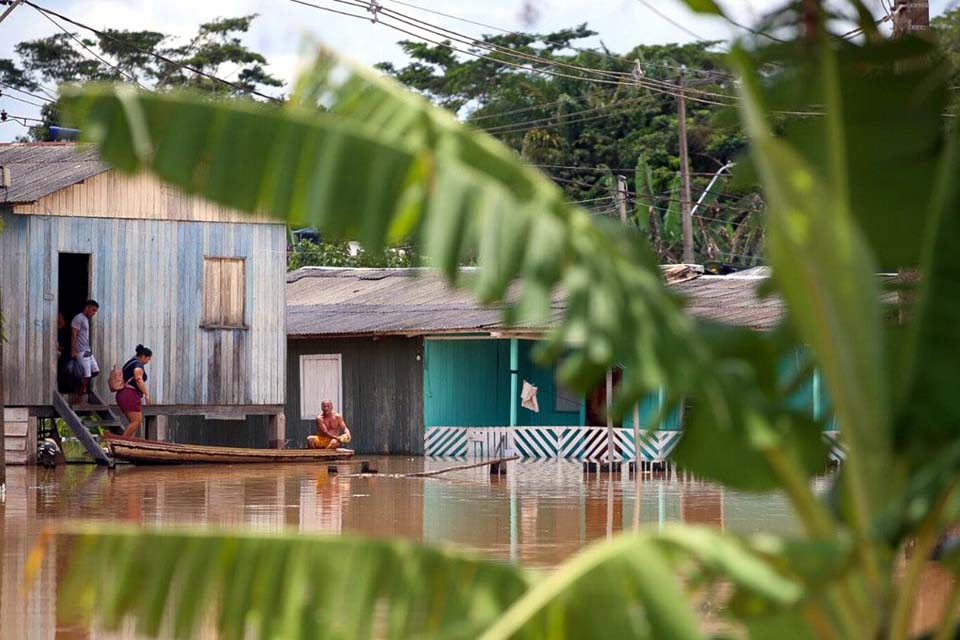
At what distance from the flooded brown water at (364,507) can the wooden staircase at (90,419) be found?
34 centimetres

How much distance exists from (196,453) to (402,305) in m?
9.92

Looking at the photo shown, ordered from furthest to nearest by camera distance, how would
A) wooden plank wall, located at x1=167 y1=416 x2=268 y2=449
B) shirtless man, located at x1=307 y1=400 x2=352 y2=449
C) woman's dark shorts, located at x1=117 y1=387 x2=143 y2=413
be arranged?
wooden plank wall, located at x1=167 y1=416 x2=268 y2=449 < shirtless man, located at x1=307 y1=400 x2=352 y2=449 < woman's dark shorts, located at x1=117 y1=387 x2=143 y2=413

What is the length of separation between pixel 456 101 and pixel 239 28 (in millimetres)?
15027

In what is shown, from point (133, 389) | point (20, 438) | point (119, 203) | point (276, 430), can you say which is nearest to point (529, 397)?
point (276, 430)

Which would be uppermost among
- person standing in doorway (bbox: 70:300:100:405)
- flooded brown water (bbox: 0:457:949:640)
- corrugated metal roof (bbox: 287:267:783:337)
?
corrugated metal roof (bbox: 287:267:783:337)

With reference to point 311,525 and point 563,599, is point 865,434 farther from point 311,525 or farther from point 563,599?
point 311,525

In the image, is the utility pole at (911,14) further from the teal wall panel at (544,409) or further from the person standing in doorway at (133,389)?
the teal wall panel at (544,409)

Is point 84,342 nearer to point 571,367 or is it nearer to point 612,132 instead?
point 571,367

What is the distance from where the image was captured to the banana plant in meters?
2.87

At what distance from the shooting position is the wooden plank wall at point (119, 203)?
81.3 ft

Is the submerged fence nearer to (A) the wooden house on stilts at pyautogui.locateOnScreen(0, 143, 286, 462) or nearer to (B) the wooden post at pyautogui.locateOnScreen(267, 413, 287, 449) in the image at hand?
(B) the wooden post at pyautogui.locateOnScreen(267, 413, 287, 449)

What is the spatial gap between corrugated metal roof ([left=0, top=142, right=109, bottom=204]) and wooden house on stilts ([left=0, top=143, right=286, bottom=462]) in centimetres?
4

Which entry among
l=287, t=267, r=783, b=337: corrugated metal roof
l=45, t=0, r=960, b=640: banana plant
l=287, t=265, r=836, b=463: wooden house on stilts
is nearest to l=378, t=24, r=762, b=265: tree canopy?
l=287, t=267, r=783, b=337: corrugated metal roof

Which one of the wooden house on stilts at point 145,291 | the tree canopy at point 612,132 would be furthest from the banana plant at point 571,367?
the tree canopy at point 612,132
